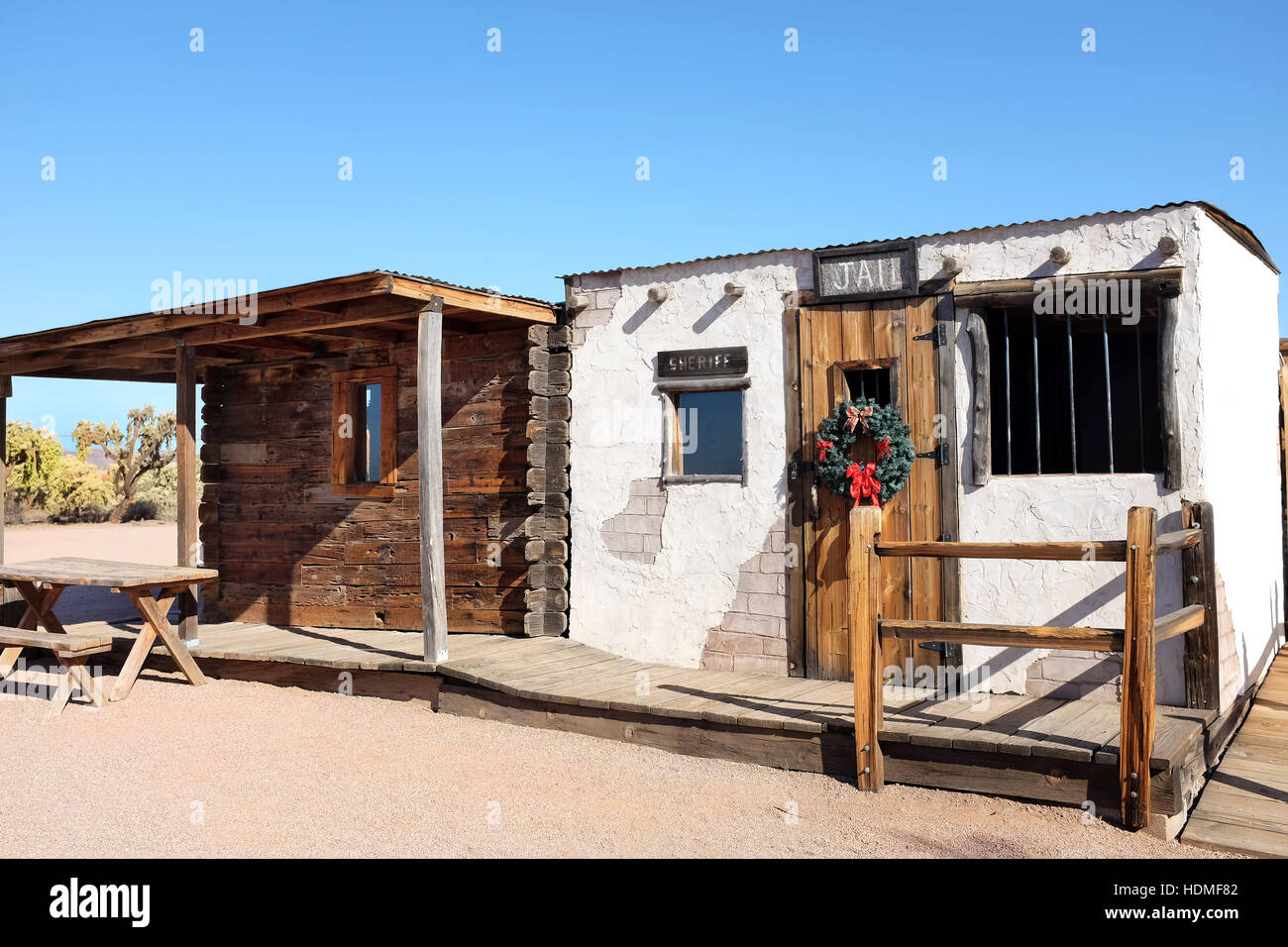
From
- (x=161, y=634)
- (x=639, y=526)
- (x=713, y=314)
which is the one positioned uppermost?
(x=713, y=314)

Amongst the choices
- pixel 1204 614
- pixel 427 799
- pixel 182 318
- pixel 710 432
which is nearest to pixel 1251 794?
pixel 1204 614

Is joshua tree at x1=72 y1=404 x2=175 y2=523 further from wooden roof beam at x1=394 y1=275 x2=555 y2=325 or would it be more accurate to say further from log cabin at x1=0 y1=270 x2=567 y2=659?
wooden roof beam at x1=394 y1=275 x2=555 y2=325

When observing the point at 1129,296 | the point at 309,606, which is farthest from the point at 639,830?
the point at 309,606

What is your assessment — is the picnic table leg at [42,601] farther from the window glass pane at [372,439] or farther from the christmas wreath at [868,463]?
the christmas wreath at [868,463]

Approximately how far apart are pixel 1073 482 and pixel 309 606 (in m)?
7.17

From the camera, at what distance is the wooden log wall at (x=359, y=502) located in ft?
30.3

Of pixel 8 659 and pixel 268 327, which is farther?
pixel 268 327

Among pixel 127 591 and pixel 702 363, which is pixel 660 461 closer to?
pixel 702 363

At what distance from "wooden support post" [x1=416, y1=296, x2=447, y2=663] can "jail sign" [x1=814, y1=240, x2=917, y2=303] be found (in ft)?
9.51

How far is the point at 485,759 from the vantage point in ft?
21.4

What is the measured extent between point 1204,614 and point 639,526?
4.13 metres

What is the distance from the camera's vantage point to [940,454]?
7.36 metres
